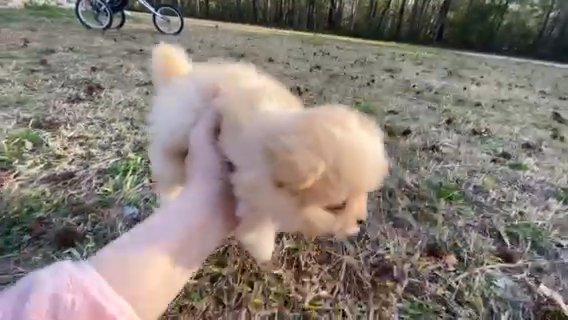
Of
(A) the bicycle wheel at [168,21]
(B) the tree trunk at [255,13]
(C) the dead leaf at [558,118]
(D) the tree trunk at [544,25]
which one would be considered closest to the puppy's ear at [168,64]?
(C) the dead leaf at [558,118]

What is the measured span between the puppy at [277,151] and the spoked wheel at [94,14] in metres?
5.02

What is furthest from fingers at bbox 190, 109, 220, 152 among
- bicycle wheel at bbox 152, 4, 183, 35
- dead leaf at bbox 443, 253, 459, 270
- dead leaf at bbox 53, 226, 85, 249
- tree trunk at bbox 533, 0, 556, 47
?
tree trunk at bbox 533, 0, 556, 47

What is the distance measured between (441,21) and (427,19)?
0.24 m

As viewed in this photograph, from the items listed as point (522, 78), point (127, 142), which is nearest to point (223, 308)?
point (127, 142)

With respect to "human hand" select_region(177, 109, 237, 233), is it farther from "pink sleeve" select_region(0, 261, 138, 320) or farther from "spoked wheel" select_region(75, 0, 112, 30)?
"spoked wheel" select_region(75, 0, 112, 30)

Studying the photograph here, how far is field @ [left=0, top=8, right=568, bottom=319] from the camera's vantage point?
1297 mm

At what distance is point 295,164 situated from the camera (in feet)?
2.83

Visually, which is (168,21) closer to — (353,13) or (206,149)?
(353,13)

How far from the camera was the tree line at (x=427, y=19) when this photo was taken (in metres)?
8.98

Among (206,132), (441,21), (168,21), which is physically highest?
(206,132)

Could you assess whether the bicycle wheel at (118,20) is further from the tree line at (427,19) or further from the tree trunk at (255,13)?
the tree trunk at (255,13)

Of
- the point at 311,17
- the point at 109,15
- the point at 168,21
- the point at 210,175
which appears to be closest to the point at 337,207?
the point at 210,175

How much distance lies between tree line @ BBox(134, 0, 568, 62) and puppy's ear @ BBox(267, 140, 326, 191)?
8.51m

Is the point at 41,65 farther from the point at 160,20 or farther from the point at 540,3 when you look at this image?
the point at 540,3
